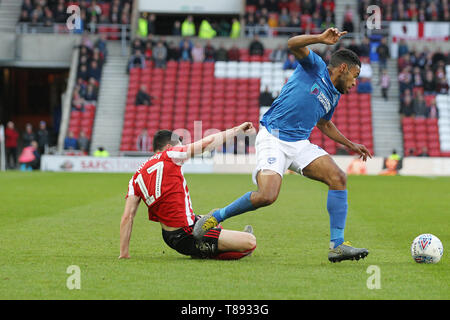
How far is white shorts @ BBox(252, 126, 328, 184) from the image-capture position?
7660mm

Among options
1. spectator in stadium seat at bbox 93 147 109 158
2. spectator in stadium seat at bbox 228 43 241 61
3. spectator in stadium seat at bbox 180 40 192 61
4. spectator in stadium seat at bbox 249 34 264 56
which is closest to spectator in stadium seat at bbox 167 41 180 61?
spectator in stadium seat at bbox 180 40 192 61

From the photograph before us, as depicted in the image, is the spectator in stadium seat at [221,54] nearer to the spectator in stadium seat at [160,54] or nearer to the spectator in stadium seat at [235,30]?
the spectator in stadium seat at [235,30]

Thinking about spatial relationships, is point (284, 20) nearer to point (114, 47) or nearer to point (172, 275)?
point (114, 47)

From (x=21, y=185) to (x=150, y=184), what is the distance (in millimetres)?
13468

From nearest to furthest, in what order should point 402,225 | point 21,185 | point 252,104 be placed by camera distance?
point 402,225
point 21,185
point 252,104

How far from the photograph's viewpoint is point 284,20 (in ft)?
119

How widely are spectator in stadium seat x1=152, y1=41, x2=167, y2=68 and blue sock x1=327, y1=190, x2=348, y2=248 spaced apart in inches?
1069

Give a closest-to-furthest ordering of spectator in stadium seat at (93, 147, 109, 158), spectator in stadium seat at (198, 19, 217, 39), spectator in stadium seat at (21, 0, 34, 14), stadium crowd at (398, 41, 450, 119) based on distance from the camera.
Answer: spectator in stadium seat at (93, 147, 109, 158) → stadium crowd at (398, 41, 450, 119) → spectator in stadium seat at (198, 19, 217, 39) → spectator in stadium seat at (21, 0, 34, 14)

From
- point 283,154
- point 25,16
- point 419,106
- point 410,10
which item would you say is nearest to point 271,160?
point 283,154

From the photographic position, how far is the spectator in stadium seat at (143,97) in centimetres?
3269

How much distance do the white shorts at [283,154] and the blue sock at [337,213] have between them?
1.49 feet

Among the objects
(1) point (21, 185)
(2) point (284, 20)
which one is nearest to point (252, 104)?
(2) point (284, 20)

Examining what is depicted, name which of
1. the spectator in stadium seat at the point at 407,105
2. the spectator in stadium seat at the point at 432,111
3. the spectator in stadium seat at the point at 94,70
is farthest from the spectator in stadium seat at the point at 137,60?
the spectator in stadium seat at the point at 432,111

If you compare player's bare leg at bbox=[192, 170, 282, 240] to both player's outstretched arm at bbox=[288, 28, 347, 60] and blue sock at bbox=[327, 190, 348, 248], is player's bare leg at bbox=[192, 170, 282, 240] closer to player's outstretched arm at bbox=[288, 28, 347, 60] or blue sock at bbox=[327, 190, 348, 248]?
blue sock at bbox=[327, 190, 348, 248]
